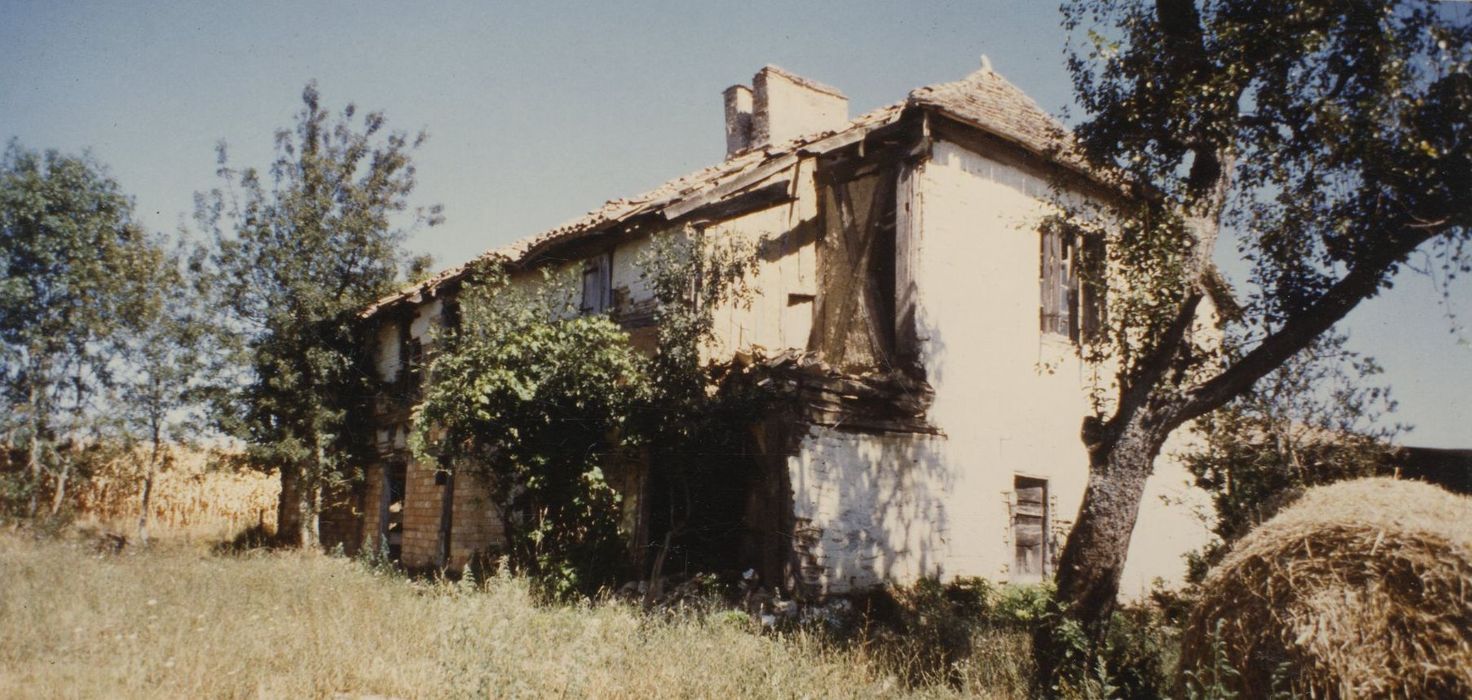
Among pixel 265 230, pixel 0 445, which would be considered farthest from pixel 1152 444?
pixel 0 445

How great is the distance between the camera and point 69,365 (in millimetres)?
16812

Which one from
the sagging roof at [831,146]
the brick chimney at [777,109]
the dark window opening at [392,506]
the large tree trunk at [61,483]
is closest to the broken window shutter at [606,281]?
the sagging roof at [831,146]

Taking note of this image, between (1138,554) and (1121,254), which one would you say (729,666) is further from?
(1138,554)

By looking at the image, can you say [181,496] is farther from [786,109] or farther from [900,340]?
[900,340]

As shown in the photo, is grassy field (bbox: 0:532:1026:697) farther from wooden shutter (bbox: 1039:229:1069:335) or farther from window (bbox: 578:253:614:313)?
wooden shutter (bbox: 1039:229:1069:335)

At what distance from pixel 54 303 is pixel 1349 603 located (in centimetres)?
2148

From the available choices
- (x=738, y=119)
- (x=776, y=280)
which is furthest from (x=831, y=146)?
(x=738, y=119)

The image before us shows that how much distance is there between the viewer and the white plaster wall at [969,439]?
915 cm

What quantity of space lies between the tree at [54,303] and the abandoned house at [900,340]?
9.17 m

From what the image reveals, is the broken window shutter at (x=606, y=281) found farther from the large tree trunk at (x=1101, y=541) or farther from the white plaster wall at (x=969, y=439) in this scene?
the large tree trunk at (x=1101, y=541)

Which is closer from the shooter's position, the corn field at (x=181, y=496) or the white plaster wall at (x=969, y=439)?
the white plaster wall at (x=969, y=439)

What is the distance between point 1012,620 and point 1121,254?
4134 millimetres

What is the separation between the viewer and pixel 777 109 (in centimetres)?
1459

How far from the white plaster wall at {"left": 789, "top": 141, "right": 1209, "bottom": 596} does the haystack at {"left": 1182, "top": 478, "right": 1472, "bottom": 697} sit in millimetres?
4366
